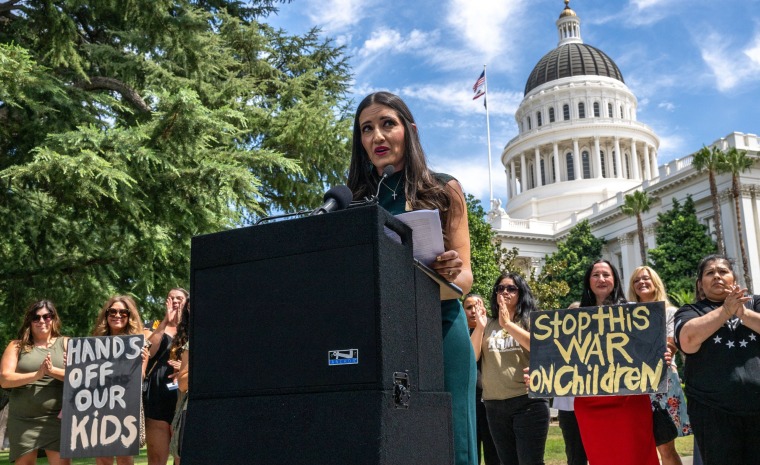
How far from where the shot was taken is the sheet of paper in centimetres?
196

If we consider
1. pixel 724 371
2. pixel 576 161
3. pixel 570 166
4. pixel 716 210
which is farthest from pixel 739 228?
pixel 724 371

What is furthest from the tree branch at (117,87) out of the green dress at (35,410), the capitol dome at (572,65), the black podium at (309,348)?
the capitol dome at (572,65)

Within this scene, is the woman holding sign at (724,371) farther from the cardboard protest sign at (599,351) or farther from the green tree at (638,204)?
the green tree at (638,204)

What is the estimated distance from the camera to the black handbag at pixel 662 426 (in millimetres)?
4859

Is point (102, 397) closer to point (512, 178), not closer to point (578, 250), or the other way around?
point (578, 250)

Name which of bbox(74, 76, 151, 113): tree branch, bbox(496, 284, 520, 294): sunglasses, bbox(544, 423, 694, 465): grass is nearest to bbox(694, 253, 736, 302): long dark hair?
bbox(496, 284, 520, 294): sunglasses

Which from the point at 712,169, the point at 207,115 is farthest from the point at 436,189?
the point at 712,169

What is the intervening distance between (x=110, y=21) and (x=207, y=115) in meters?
4.63

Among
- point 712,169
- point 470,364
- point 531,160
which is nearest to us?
point 470,364

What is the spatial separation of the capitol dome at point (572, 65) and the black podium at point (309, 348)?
84685mm

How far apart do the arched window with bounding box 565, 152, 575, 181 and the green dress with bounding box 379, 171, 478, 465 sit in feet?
252

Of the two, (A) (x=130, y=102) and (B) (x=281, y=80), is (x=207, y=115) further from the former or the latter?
(B) (x=281, y=80)

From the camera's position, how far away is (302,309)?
5.32ft

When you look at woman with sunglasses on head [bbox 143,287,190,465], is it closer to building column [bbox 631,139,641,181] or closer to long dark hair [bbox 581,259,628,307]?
long dark hair [bbox 581,259,628,307]
